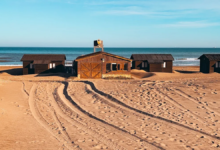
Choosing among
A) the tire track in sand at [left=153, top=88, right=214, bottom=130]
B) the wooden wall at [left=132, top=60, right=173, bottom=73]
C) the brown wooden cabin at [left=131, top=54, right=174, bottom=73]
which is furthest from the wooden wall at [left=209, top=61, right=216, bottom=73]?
the tire track in sand at [left=153, top=88, right=214, bottom=130]

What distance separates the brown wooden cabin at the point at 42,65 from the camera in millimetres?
35375

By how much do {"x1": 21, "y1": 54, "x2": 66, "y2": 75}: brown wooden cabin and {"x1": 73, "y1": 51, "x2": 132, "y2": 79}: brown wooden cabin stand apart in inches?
338

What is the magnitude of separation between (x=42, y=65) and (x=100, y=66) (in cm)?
1071

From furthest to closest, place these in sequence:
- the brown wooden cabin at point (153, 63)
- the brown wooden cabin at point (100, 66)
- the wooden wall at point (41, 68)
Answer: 1. the brown wooden cabin at point (153, 63)
2. the wooden wall at point (41, 68)
3. the brown wooden cabin at point (100, 66)

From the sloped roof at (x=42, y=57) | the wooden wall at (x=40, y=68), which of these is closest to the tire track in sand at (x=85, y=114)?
the wooden wall at (x=40, y=68)

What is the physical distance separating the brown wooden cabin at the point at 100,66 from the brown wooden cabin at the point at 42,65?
8.57 meters

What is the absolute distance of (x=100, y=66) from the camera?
94.1 ft

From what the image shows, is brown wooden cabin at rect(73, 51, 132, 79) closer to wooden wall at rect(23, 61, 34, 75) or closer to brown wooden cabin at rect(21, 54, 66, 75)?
brown wooden cabin at rect(21, 54, 66, 75)

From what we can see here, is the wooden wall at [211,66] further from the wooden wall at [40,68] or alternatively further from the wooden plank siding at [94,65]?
the wooden wall at [40,68]

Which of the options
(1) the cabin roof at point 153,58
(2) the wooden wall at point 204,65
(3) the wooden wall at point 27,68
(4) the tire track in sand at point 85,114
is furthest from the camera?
(1) the cabin roof at point 153,58

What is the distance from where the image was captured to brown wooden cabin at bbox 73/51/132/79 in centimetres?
2847

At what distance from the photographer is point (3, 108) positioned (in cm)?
1428

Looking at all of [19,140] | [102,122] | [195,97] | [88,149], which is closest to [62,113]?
[102,122]

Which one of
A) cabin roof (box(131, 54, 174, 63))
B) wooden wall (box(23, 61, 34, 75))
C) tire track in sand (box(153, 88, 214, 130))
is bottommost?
tire track in sand (box(153, 88, 214, 130))
